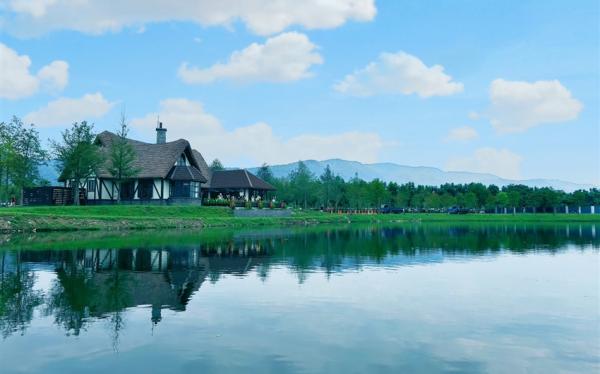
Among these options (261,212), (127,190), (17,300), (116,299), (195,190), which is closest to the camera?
(17,300)

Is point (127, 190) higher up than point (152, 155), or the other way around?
point (152, 155)

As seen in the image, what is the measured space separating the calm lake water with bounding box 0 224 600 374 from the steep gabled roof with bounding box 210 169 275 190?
47812 mm

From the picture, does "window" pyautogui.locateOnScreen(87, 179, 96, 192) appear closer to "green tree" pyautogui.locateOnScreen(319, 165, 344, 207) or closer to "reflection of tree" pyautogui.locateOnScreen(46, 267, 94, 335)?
"reflection of tree" pyautogui.locateOnScreen(46, 267, 94, 335)

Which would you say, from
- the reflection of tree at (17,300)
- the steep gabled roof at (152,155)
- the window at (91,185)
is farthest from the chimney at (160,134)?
the reflection of tree at (17,300)

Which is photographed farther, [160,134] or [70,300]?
[160,134]

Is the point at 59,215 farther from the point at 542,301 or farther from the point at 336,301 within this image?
the point at 542,301

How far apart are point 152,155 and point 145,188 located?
4.65 m

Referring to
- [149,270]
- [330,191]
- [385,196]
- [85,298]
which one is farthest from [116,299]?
[330,191]

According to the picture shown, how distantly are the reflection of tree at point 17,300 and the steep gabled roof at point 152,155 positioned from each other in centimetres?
4294

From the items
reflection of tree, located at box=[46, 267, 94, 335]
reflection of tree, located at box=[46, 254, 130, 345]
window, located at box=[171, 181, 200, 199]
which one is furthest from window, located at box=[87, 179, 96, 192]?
reflection of tree, located at box=[46, 267, 94, 335]

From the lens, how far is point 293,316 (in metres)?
12.1

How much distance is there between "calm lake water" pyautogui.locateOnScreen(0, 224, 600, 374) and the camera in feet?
28.8

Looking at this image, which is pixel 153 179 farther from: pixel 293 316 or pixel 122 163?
pixel 293 316

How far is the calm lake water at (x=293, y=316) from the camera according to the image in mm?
8789
